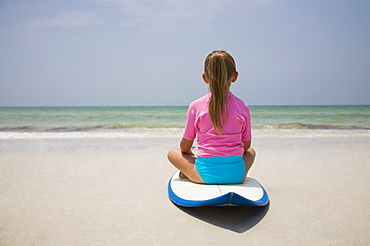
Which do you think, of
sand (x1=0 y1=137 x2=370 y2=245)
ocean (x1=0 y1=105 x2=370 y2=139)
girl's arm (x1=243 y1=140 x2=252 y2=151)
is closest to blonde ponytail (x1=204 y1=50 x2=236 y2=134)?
girl's arm (x1=243 y1=140 x2=252 y2=151)

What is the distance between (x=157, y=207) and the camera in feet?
8.73

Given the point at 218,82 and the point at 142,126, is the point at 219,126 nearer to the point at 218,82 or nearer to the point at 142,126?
the point at 218,82

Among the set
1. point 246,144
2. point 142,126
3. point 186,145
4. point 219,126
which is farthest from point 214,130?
point 142,126

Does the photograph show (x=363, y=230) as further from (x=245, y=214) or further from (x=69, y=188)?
(x=69, y=188)

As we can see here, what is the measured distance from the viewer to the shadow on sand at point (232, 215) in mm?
2217

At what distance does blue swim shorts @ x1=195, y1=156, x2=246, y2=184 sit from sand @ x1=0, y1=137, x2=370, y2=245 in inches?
10.7

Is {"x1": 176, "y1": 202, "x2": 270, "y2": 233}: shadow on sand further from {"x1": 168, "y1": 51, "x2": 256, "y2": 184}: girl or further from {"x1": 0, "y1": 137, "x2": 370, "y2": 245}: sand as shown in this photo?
{"x1": 168, "y1": 51, "x2": 256, "y2": 184}: girl

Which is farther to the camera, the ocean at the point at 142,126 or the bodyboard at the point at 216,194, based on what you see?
the ocean at the point at 142,126

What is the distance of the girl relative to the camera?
2471mm

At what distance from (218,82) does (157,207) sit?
134 centimetres

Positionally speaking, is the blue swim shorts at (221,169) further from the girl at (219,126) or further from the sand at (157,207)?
the sand at (157,207)

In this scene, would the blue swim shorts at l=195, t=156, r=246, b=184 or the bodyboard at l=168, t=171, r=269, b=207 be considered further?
the blue swim shorts at l=195, t=156, r=246, b=184

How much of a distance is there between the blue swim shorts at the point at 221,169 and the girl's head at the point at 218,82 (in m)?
0.29

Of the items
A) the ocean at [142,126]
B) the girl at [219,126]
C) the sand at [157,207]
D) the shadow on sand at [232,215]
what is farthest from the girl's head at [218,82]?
the ocean at [142,126]
